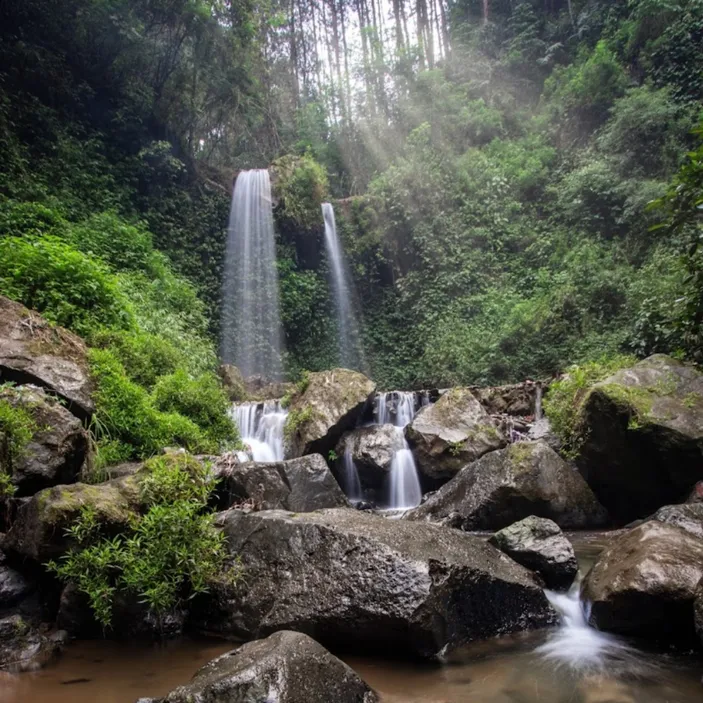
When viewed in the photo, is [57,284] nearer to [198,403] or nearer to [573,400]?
[198,403]

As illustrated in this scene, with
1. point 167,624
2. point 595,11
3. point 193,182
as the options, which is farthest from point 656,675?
point 595,11

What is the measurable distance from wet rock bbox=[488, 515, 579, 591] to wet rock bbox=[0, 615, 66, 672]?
375 cm

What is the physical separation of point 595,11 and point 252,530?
2547cm

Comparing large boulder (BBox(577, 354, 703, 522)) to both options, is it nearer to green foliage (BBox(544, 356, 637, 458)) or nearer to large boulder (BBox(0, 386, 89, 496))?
green foliage (BBox(544, 356, 637, 458))

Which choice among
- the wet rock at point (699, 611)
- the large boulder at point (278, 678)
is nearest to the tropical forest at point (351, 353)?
the large boulder at point (278, 678)

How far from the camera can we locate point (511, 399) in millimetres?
11461

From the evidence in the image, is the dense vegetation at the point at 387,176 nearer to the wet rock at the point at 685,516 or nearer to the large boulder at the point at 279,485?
the large boulder at the point at 279,485

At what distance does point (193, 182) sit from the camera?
19391 mm

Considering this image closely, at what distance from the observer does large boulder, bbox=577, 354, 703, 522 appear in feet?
21.5

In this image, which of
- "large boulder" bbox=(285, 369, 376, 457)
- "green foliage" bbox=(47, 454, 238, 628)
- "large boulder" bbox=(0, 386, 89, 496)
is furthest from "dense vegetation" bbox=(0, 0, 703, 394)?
"green foliage" bbox=(47, 454, 238, 628)

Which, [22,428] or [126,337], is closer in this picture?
[22,428]

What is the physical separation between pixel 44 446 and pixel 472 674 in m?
4.40

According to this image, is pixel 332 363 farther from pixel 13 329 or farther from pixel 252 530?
pixel 252 530

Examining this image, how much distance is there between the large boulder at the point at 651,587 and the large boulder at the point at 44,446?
16.6 ft
